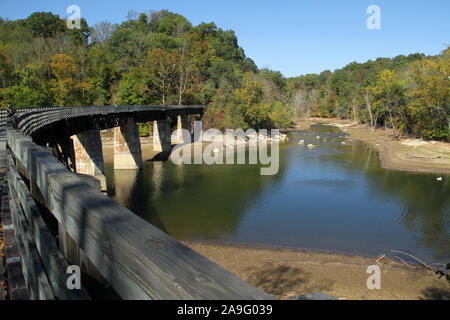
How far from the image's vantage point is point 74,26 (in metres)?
83.9

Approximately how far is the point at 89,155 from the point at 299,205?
17687 millimetres

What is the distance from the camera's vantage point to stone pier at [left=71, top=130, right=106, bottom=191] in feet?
87.4

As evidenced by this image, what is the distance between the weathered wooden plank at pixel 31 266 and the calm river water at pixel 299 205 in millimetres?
16178

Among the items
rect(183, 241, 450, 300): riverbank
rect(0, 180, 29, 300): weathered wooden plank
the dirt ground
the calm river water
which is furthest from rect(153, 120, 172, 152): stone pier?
rect(0, 180, 29, 300): weathered wooden plank

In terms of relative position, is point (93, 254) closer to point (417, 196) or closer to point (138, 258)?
point (138, 258)

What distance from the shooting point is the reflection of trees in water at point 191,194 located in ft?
66.3

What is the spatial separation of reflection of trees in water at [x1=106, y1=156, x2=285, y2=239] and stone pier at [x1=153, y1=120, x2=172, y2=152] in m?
8.94

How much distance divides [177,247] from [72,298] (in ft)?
2.07

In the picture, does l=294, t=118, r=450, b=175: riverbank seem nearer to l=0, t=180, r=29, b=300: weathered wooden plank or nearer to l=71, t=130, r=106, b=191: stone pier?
l=71, t=130, r=106, b=191: stone pier

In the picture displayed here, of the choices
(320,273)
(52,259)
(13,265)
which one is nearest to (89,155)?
(320,273)

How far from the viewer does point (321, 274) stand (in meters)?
14.1

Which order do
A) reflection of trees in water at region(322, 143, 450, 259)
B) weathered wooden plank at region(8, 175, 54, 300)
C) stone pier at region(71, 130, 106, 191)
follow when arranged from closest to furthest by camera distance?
weathered wooden plank at region(8, 175, 54, 300)
reflection of trees in water at region(322, 143, 450, 259)
stone pier at region(71, 130, 106, 191)
